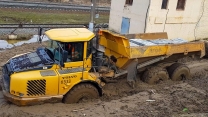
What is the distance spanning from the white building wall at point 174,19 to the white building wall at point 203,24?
405 mm

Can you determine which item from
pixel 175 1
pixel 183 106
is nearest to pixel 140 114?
pixel 183 106

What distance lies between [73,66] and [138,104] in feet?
7.99

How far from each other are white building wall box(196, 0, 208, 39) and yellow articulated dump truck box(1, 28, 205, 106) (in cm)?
1072

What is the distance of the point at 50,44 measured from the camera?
27.7ft

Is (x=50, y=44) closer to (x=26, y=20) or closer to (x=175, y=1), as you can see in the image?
(x=175, y=1)

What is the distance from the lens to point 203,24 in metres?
20.3

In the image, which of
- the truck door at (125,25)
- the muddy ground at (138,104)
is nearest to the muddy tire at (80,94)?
the muddy ground at (138,104)

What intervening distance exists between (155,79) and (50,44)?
4448 mm

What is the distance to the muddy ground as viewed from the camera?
25.7ft

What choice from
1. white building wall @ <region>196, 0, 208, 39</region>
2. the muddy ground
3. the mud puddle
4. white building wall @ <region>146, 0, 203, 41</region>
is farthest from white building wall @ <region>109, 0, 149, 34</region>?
the muddy ground

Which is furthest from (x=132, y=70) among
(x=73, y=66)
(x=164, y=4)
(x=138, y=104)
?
(x=164, y=4)

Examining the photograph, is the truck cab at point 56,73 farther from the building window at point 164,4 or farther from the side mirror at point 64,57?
the building window at point 164,4

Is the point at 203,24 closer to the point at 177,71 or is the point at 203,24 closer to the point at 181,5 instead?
the point at 181,5

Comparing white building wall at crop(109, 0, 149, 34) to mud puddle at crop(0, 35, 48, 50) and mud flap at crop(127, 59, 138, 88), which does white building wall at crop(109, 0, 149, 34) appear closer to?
mud puddle at crop(0, 35, 48, 50)
